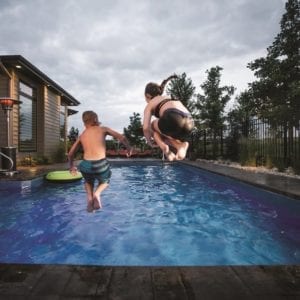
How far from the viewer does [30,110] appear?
18875 mm

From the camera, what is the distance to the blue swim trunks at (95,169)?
129 centimetres

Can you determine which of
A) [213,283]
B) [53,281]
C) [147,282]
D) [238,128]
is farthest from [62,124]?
[213,283]

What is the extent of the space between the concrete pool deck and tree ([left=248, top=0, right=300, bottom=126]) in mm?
15370

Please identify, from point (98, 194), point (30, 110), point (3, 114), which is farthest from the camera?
point (30, 110)

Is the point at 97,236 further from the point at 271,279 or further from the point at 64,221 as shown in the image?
the point at 271,279

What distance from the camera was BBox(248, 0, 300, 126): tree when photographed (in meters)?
17.8

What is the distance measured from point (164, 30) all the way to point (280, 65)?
18865 mm

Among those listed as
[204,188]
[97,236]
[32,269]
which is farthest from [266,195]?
[32,269]

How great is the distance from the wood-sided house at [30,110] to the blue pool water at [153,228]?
6.31 m

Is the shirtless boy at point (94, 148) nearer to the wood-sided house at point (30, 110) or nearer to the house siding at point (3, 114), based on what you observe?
the wood-sided house at point (30, 110)

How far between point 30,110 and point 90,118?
19070 millimetres

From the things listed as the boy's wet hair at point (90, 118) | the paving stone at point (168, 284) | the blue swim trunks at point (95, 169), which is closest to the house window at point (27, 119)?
the paving stone at point (168, 284)

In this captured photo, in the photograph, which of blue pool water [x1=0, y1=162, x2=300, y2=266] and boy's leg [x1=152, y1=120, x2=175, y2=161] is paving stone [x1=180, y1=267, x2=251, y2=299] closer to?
boy's leg [x1=152, y1=120, x2=175, y2=161]

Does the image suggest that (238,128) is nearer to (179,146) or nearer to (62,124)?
(62,124)
